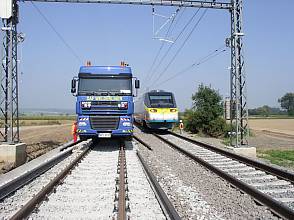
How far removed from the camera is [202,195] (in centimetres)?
749

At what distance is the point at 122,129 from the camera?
15078 millimetres

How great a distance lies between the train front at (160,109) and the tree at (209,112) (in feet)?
16.1

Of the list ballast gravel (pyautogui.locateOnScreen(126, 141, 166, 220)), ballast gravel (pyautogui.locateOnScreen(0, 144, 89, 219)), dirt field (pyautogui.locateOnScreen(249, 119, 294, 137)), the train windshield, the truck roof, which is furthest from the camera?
dirt field (pyautogui.locateOnScreen(249, 119, 294, 137))

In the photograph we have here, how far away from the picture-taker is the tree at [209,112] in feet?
99.2

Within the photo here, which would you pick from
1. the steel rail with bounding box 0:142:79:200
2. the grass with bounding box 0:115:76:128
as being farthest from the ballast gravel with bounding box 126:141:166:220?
the grass with bounding box 0:115:76:128

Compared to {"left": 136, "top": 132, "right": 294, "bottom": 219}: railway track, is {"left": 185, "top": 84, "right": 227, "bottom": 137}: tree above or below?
above

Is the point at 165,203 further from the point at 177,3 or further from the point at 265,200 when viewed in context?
the point at 177,3

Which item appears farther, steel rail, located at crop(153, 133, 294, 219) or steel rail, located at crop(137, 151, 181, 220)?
steel rail, located at crop(153, 133, 294, 219)

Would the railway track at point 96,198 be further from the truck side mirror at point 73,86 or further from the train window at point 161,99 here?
the train window at point 161,99

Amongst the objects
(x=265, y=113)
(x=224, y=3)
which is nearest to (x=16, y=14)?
(x=224, y=3)

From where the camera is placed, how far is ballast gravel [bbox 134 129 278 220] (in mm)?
6148

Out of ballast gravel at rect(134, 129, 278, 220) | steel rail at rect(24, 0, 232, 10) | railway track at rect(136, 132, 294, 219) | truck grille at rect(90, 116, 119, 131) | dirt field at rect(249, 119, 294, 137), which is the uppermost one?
steel rail at rect(24, 0, 232, 10)

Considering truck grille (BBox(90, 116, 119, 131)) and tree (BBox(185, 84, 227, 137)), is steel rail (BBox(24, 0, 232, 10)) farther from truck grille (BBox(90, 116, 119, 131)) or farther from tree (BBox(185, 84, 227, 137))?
tree (BBox(185, 84, 227, 137))

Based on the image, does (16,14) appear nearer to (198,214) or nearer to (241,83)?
(241,83)
